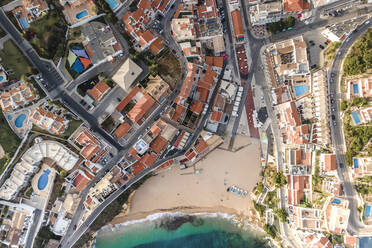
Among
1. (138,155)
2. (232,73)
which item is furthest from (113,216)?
(232,73)

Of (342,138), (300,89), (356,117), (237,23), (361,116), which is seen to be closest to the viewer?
(361,116)

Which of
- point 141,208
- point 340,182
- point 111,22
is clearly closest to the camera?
point 340,182

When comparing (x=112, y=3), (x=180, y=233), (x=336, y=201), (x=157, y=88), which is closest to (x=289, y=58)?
(x=157, y=88)

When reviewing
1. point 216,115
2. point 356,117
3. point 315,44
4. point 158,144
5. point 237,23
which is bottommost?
point 356,117

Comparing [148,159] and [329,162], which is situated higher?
[148,159]

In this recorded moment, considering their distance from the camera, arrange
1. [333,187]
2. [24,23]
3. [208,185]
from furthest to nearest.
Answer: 1. [208,185]
2. [24,23]
3. [333,187]

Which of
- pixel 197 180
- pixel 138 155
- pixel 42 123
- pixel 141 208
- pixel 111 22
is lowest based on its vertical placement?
pixel 141 208

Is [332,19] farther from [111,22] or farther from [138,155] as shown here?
[138,155]

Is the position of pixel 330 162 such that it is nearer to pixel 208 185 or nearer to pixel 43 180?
pixel 208 185
